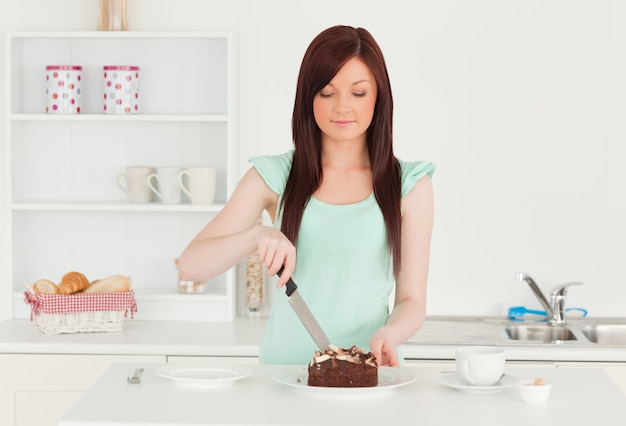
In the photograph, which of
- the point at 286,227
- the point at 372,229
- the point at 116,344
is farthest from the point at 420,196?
the point at 116,344

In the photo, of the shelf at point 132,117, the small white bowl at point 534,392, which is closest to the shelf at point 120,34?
the shelf at point 132,117

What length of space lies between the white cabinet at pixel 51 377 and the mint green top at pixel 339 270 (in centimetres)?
99

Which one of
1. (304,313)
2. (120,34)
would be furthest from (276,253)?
(120,34)

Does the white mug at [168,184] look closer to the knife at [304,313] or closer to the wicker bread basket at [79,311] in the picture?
the wicker bread basket at [79,311]

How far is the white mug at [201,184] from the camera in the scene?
3.31 meters

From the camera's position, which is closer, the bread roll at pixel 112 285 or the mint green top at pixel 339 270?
the mint green top at pixel 339 270

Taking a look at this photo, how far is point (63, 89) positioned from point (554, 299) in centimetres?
183

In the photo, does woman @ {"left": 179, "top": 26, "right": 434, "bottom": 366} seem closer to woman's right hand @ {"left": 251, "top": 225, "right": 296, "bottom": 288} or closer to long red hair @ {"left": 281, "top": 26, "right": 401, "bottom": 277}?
long red hair @ {"left": 281, "top": 26, "right": 401, "bottom": 277}

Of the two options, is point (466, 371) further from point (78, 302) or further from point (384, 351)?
point (78, 302)

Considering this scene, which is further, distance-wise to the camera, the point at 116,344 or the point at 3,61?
the point at 3,61

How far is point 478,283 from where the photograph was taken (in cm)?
348

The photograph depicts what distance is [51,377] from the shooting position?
117 inches

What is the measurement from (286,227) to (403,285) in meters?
0.29

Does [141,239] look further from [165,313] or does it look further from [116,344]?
[116,344]
